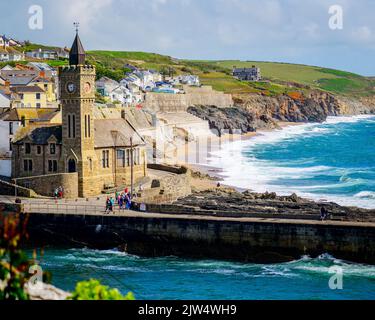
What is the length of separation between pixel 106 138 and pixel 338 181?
28.0 m

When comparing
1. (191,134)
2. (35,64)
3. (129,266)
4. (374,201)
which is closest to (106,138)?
(129,266)

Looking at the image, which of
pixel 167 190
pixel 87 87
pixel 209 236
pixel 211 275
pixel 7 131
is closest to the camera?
pixel 211 275

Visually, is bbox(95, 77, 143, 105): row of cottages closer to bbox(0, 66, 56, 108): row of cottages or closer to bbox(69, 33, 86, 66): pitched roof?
bbox(0, 66, 56, 108): row of cottages

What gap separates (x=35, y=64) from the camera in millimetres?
125250

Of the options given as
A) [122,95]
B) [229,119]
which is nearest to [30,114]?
[122,95]

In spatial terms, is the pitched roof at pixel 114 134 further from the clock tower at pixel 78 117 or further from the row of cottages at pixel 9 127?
the row of cottages at pixel 9 127

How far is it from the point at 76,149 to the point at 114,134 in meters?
4.13

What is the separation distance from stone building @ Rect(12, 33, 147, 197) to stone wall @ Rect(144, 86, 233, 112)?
6607cm

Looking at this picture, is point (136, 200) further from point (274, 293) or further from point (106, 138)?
point (274, 293)

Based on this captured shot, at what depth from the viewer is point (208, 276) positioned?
37.9 m

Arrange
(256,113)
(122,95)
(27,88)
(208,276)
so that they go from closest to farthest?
1. (208,276)
2. (27,88)
3. (122,95)
4. (256,113)

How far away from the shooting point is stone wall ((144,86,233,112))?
127 metres

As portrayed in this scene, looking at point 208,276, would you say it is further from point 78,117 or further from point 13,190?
point 13,190
